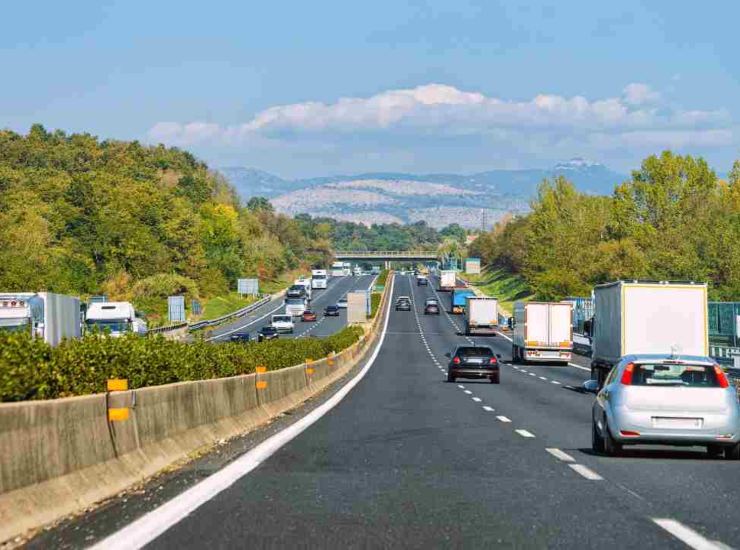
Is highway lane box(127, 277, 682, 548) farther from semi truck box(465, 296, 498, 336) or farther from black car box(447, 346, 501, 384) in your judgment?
semi truck box(465, 296, 498, 336)

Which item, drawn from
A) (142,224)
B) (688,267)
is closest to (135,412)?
(688,267)

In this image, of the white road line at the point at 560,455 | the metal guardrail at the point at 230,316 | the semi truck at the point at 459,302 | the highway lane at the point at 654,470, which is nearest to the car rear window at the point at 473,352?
the highway lane at the point at 654,470

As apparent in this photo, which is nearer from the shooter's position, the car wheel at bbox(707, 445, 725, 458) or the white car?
the car wheel at bbox(707, 445, 725, 458)

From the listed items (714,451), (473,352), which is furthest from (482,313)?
(714,451)

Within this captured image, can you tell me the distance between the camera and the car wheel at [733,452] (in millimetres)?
16625

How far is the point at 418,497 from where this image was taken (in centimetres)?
1180

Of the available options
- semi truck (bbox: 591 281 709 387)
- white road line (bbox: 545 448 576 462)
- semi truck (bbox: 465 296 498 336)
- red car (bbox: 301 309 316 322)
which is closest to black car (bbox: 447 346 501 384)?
semi truck (bbox: 591 281 709 387)

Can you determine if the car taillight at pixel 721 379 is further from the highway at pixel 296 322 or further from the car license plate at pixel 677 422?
the highway at pixel 296 322

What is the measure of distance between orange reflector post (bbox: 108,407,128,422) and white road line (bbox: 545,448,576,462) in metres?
6.15

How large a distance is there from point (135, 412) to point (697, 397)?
24.6 ft

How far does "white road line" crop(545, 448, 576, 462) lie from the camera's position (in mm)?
15961

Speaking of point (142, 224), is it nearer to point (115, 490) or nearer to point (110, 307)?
point (110, 307)

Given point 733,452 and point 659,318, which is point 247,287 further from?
point 733,452

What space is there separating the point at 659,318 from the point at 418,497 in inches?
1009
